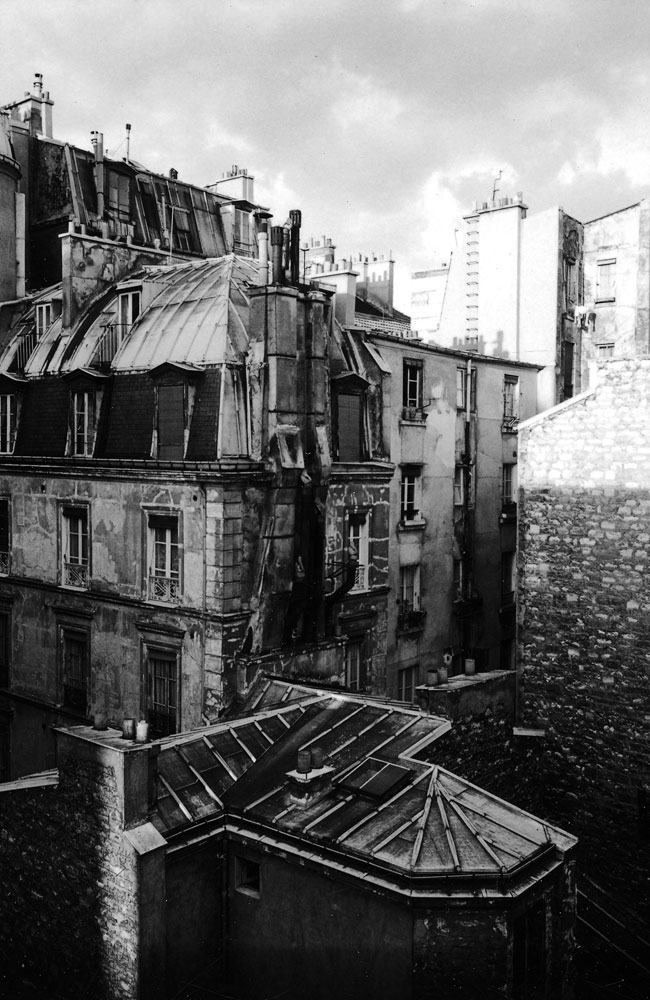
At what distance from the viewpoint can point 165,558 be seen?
72.4 ft

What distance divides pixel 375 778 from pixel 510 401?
2115 cm

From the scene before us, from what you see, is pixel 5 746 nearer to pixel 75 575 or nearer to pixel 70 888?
pixel 75 575

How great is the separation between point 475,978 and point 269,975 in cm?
358

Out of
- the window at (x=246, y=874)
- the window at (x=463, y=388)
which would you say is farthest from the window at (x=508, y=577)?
the window at (x=246, y=874)

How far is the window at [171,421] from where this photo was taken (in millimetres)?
21747

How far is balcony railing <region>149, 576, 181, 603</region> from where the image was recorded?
21719 mm

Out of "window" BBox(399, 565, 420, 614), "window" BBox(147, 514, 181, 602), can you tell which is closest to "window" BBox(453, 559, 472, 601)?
"window" BBox(399, 565, 420, 614)

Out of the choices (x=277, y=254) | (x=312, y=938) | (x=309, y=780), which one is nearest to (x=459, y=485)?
(x=277, y=254)

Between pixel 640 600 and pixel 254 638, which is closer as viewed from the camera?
pixel 640 600

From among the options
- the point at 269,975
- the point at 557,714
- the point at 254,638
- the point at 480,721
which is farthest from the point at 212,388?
the point at 269,975

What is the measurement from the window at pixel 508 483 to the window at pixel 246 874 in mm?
20995

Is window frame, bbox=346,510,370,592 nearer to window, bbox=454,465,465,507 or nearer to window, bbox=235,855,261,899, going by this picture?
window, bbox=454,465,465,507

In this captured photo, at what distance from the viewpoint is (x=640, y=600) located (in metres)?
20.0

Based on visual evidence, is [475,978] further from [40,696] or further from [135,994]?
[40,696]
